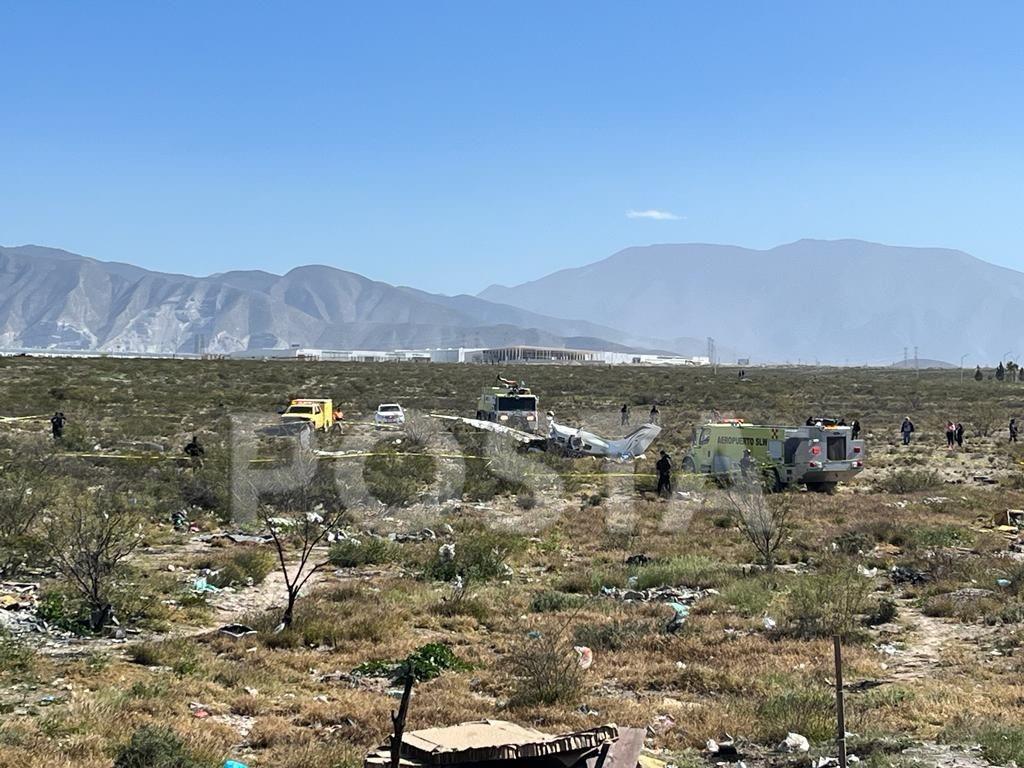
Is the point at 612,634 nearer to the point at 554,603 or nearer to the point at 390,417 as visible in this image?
the point at 554,603

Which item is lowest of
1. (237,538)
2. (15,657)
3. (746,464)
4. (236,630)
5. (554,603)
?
(237,538)

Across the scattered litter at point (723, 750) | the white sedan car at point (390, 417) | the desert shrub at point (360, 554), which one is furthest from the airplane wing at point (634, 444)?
the scattered litter at point (723, 750)

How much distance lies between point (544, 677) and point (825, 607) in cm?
484

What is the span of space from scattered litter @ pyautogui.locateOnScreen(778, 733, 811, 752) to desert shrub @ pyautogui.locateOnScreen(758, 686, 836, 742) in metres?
0.14

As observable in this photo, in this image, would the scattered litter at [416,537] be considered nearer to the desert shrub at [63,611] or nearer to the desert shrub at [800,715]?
the desert shrub at [63,611]

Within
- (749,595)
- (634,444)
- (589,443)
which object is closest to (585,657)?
(749,595)

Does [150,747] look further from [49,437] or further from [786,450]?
[49,437]

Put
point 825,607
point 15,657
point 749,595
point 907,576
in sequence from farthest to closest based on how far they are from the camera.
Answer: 1. point 907,576
2. point 749,595
3. point 825,607
4. point 15,657

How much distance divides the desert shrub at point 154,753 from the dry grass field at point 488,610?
18mm

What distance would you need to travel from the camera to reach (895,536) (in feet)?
63.5

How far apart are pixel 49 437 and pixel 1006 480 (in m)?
28.5

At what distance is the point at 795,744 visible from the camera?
8219 millimetres

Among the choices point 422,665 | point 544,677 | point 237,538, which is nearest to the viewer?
point 544,677

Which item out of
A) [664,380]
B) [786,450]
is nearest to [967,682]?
[786,450]
